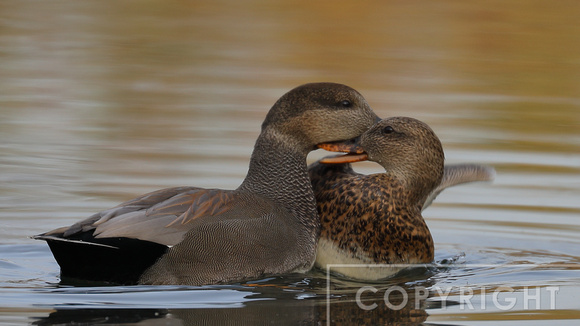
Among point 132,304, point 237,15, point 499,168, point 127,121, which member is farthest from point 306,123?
point 237,15

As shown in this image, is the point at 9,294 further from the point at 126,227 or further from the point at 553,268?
the point at 553,268

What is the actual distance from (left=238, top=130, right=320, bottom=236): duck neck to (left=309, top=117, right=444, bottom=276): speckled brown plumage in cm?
17

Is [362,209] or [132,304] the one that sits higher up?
[362,209]

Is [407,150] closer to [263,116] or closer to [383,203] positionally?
[383,203]

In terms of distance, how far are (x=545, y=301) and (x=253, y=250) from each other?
5.38 feet

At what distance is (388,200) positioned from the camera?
7184 millimetres

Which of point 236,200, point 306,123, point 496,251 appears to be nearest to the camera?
point 236,200

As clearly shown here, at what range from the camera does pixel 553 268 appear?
23.7ft

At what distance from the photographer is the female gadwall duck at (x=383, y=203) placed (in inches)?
280

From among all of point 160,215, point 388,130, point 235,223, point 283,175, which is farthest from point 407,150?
point 160,215

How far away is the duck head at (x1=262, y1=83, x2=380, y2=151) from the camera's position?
23.8 ft

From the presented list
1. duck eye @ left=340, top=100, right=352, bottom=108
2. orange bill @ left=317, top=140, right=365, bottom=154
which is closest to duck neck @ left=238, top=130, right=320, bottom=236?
orange bill @ left=317, top=140, right=365, bottom=154

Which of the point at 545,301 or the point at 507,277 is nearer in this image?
the point at 545,301

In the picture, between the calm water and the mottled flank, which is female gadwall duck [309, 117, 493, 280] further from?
the calm water
